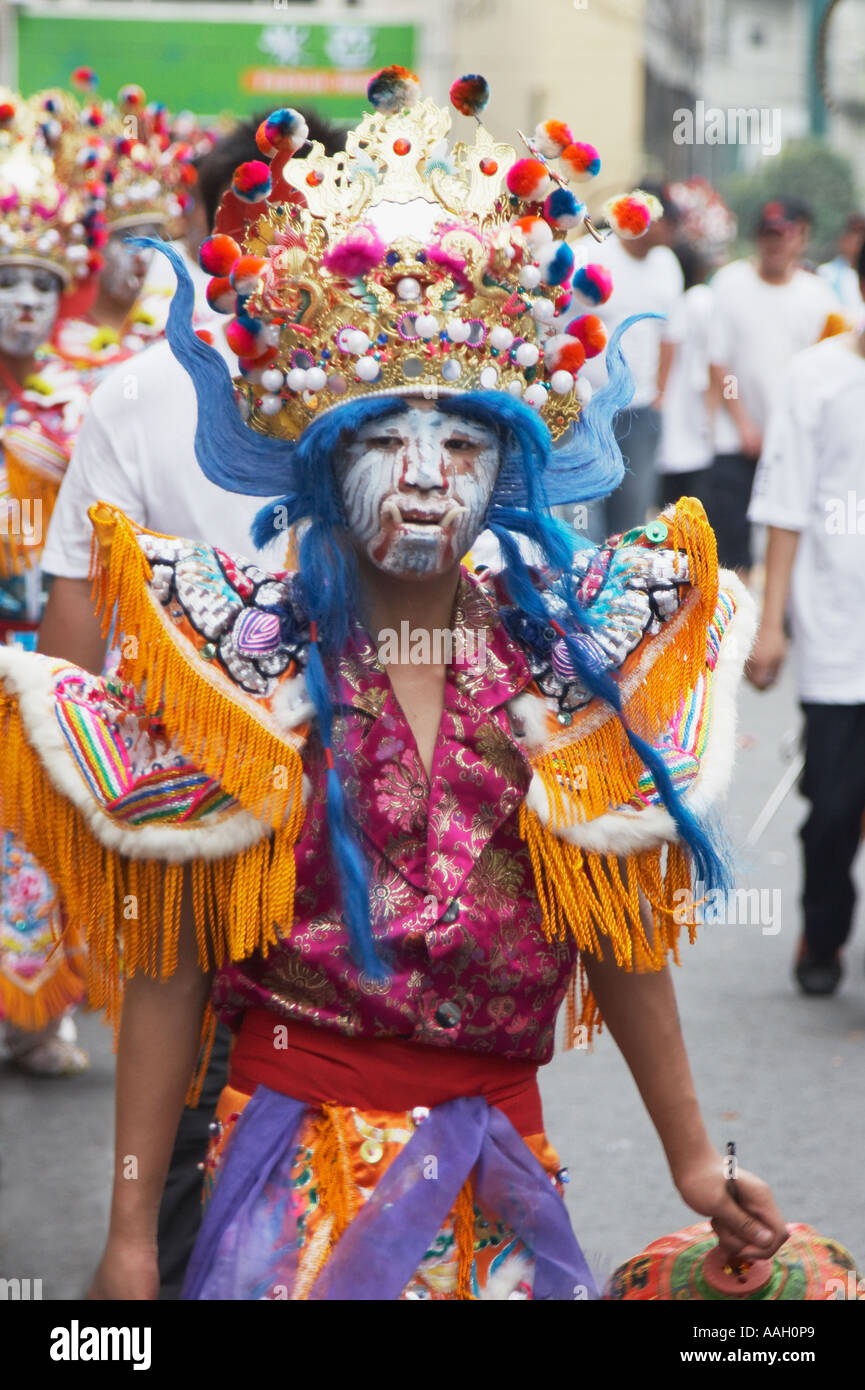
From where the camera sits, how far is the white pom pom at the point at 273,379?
2.33 metres

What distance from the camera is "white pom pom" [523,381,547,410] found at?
235 centimetres

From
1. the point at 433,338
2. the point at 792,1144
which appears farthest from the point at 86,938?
the point at 792,1144

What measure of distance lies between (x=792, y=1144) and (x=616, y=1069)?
70 centimetres

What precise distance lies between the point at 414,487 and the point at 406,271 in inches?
9.4

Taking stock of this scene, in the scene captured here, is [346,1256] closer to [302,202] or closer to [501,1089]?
[501,1089]

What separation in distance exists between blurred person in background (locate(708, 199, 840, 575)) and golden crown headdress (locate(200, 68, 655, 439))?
25.0 ft

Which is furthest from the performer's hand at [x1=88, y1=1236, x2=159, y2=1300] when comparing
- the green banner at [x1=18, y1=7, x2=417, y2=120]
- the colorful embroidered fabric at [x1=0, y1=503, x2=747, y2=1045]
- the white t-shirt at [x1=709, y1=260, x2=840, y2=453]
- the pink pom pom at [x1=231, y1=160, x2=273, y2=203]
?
the green banner at [x1=18, y1=7, x2=417, y2=120]

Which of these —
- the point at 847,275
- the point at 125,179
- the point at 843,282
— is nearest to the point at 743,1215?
the point at 125,179

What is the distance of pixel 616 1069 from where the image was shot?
5500 mm

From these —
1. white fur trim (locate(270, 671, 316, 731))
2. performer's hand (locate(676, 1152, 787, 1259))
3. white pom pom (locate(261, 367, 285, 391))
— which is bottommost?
performer's hand (locate(676, 1152, 787, 1259))

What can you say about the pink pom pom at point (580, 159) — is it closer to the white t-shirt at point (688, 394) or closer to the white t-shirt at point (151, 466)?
the white t-shirt at point (151, 466)

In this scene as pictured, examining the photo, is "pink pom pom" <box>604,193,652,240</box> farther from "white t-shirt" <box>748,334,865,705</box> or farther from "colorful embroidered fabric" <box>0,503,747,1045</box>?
"white t-shirt" <box>748,334,865,705</box>

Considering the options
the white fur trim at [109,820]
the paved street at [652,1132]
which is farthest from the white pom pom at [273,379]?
the paved street at [652,1132]

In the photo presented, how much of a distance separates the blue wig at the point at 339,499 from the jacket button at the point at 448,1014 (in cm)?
9
